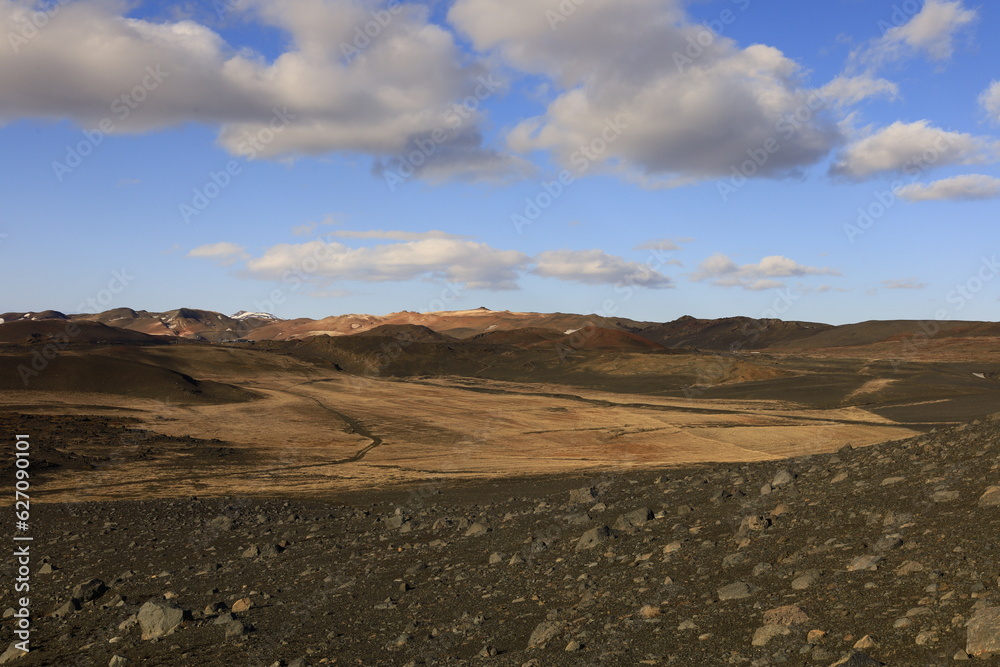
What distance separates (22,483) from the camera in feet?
85.2

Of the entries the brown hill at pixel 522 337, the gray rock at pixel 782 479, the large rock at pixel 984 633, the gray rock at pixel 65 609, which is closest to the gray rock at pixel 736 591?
the large rock at pixel 984 633

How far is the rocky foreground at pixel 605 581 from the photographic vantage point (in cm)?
663

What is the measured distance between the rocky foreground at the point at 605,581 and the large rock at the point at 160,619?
0.03 metres

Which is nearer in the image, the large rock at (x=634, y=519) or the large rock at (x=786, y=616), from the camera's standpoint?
the large rock at (x=786, y=616)

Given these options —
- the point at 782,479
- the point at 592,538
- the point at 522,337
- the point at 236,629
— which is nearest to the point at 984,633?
the point at 592,538

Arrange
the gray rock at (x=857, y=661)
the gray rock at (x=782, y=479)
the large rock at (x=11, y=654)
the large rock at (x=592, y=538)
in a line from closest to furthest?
the gray rock at (x=857, y=661)
the large rock at (x=11, y=654)
the large rock at (x=592, y=538)
the gray rock at (x=782, y=479)

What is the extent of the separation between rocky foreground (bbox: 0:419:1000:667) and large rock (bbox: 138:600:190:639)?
0.03 m

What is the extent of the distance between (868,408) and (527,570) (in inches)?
2239

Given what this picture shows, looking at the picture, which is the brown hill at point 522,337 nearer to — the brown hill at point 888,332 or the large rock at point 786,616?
the brown hill at point 888,332

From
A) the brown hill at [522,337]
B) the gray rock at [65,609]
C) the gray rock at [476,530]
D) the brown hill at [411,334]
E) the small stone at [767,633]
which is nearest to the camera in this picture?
the small stone at [767,633]

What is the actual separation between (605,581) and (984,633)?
442cm

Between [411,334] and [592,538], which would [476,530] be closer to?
[592,538]

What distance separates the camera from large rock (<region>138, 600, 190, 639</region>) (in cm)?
968

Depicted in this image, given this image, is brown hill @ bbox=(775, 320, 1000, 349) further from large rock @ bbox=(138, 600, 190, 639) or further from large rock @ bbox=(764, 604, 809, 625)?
large rock @ bbox=(138, 600, 190, 639)
